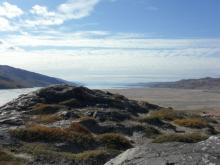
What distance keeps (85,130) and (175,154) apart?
854 inches

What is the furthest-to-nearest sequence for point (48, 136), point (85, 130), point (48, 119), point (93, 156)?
1. point (48, 119)
2. point (85, 130)
3. point (48, 136)
4. point (93, 156)

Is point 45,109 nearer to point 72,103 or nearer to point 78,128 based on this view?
point 72,103

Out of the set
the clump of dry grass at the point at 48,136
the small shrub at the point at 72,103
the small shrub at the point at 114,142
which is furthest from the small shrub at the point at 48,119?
the small shrub at the point at 114,142

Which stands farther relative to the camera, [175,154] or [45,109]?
[45,109]

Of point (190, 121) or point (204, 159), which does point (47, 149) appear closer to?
point (204, 159)

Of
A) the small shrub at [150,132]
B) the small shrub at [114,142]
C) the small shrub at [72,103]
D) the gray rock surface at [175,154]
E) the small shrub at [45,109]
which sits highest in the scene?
the gray rock surface at [175,154]

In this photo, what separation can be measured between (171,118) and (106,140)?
21931 millimetres

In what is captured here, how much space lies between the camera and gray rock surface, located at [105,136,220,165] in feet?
43.6

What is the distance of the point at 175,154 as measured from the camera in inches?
554

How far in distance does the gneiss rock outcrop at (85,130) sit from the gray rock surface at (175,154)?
0.03 meters

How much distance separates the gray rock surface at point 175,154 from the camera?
43.6 ft

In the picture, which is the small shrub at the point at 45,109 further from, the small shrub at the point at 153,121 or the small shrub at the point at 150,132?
the small shrub at the point at 150,132

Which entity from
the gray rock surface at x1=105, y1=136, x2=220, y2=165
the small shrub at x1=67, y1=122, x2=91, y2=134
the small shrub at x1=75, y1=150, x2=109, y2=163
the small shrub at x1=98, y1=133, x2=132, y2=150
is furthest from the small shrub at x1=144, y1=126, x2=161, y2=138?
the gray rock surface at x1=105, y1=136, x2=220, y2=165

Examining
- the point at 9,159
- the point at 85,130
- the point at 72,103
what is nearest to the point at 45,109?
the point at 72,103
